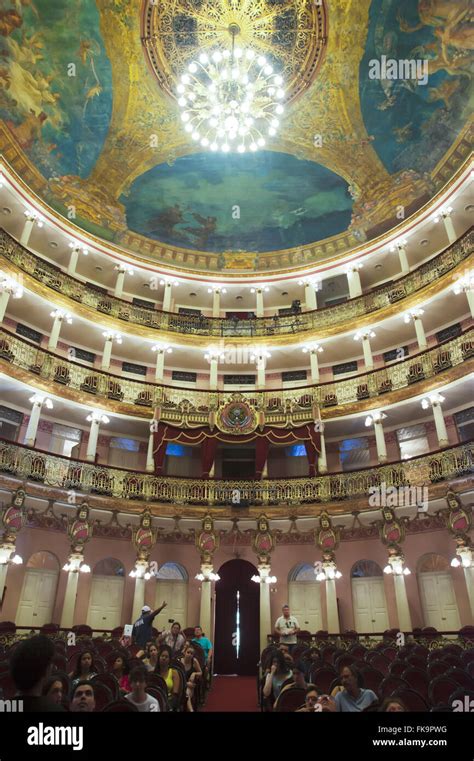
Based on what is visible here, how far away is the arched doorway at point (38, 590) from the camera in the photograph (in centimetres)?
1778

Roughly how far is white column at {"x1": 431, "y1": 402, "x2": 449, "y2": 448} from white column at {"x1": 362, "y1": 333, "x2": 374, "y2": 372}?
167 inches

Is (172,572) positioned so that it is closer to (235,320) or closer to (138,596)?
(138,596)

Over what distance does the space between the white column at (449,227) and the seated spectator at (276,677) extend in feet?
67.4

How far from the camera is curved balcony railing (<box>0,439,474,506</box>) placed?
17.2m

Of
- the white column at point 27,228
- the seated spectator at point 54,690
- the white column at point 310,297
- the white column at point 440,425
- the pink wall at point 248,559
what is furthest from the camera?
the white column at point 310,297

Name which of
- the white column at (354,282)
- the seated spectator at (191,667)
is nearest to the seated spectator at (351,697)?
the seated spectator at (191,667)

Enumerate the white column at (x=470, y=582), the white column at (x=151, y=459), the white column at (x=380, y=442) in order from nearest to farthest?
the white column at (x=470, y=582) → the white column at (x=380, y=442) → the white column at (x=151, y=459)

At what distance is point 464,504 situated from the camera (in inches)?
657

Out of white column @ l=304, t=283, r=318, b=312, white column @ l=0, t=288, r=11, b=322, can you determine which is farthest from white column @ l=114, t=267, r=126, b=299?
white column @ l=304, t=283, r=318, b=312

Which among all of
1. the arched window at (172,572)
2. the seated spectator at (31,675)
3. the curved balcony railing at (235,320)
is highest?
the curved balcony railing at (235,320)

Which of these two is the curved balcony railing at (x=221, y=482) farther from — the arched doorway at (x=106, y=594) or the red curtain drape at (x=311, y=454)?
the arched doorway at (x=106, y=594)

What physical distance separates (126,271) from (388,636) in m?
21.7

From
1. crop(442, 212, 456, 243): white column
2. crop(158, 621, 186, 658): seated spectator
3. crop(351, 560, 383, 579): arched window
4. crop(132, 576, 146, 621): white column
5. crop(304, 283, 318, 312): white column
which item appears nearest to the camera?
crop(158, 621, 186, 658): seated spectator

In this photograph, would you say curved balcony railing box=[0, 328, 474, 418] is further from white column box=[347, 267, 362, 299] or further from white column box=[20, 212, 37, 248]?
white column box=[20, 212, 37, 248]
